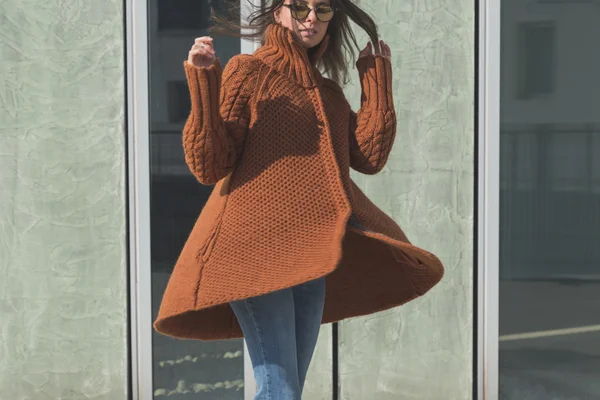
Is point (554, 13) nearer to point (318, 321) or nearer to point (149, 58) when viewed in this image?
point (149, 58)

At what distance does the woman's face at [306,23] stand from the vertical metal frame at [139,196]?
180 cm

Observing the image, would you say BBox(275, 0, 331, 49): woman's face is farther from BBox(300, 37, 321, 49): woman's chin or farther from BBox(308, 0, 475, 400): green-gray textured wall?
BBox(308, 0, 475, 400): green-gray textured wall

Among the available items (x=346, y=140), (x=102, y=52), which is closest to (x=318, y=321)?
(x=346, y=140)

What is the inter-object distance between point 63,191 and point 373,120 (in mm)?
2089

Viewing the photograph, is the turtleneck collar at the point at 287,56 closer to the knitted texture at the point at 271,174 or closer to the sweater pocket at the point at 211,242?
the knitted texture at the point at 271,174

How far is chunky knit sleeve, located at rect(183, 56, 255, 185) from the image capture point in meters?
2.64

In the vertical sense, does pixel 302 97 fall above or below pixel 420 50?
below

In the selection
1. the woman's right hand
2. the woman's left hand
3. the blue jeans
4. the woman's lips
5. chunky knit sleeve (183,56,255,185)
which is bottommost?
the blue jeans

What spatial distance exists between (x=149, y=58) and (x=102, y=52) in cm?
21

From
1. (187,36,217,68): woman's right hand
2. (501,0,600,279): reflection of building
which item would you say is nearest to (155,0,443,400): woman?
(187,36,217,68): woman's right hand

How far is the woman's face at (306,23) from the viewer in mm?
2859

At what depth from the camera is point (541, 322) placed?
4809 millimetres

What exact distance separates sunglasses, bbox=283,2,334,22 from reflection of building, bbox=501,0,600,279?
6.58 feet

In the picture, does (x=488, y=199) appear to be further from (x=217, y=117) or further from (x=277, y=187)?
(x=217, y=117)
